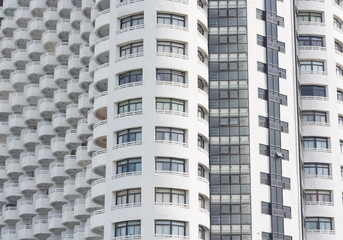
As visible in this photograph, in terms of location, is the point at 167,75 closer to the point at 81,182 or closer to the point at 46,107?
the point at 81,182

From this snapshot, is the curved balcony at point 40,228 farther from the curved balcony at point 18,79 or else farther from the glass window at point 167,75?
the glass window at point 167,75

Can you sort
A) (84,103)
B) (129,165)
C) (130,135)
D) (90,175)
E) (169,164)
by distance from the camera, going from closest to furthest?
(169,164), (129,165), (130,135), (90,175), (84,103)

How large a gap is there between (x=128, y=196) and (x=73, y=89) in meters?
24.2

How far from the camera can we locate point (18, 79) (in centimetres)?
12900

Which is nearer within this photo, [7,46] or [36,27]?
[36,27]

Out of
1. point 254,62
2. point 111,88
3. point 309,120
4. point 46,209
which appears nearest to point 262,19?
point 254,62

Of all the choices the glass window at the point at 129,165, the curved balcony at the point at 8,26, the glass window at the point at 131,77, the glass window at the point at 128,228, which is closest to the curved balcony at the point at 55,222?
the glass window at the point at 129,165

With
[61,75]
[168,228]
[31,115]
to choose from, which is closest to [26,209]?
[31,115]

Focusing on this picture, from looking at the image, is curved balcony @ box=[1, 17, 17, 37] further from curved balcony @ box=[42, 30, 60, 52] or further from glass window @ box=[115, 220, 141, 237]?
glass window @ box=[115, 220, 141, 237]

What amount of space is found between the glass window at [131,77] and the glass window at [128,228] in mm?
14742

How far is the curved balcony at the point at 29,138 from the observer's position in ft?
406

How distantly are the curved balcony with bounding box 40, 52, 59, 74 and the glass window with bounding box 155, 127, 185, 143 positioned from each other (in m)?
28.7

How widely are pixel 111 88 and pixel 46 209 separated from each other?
22338 mm

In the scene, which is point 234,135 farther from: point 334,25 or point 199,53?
point 334,25
